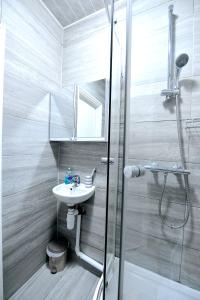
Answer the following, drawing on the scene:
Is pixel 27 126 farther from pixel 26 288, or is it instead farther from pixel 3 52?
pixel 26 288

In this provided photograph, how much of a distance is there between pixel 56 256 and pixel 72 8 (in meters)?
2.28

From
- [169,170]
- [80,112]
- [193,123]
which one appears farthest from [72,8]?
[169,170]

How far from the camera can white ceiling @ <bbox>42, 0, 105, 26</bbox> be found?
1.24 m

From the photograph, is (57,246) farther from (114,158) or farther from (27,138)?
(114,158)

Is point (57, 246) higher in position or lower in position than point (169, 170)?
lower

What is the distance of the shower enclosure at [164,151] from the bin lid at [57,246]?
2.50ft

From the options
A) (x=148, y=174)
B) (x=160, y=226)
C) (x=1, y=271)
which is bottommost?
(x=1, y=271)

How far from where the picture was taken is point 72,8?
130 centimetres

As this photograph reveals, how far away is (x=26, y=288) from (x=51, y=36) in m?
2.25

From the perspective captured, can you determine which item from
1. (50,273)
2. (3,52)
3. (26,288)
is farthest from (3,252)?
(3,52)

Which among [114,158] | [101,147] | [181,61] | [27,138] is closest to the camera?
[114,158]

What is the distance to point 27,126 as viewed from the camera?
3.86 feet

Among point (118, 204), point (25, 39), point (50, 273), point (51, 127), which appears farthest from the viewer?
point (51, 127)

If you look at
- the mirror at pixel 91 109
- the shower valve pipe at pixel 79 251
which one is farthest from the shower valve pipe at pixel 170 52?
the shower valve pipe at pixel 79 251
